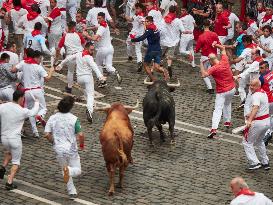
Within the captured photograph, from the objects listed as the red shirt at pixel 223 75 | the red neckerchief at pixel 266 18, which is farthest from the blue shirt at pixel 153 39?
the red neckerchief at pixel 266 18

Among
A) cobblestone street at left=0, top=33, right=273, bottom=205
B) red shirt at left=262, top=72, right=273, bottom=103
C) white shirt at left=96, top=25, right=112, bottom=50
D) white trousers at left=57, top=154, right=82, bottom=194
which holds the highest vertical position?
white shirt at left=96, top=25, right=112, bottom=50

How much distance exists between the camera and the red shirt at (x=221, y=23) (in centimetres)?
2802

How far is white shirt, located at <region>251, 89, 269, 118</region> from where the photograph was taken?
18.1m

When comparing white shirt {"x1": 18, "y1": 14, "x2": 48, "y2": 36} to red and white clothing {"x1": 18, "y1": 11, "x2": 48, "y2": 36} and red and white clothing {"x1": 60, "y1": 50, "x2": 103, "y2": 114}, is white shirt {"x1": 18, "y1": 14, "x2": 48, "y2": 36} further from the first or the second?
red and white clothing {"x1": 60, "y1": 50, "x2": 103, "y2": 114}

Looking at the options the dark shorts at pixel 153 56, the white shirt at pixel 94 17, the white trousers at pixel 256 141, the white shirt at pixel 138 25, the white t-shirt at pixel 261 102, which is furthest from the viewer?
the white shirt at pixel 138 25

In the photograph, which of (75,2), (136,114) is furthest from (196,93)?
(75,2)

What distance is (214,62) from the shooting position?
67.6ft

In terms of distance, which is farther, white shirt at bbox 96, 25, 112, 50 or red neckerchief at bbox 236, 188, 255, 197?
white shirt at bbox 96, 25, 112, 50

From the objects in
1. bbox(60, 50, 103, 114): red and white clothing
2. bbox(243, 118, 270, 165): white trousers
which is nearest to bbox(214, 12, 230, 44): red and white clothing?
bbox(60, 50, 103, 114): red and white clothing

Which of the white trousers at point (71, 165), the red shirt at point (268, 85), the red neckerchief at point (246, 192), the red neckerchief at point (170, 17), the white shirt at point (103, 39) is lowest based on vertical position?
the white trousers at point (71, 165)

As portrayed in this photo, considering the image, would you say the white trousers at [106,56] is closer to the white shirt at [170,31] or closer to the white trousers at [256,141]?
the white shirt at [170,31]

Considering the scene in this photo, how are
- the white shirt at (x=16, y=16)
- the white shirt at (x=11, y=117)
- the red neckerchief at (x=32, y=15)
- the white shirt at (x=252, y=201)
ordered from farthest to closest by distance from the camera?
the white shirt at (x=16, y=16)
the red neckerchief at (x=32, y=15)
the white shirt at (x=11, y=117)
the white shirt at (x=252, y=201)

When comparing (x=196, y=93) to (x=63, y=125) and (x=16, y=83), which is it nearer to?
(x=16, y=83)

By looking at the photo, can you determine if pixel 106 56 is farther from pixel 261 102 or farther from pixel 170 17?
pixel 261 102
